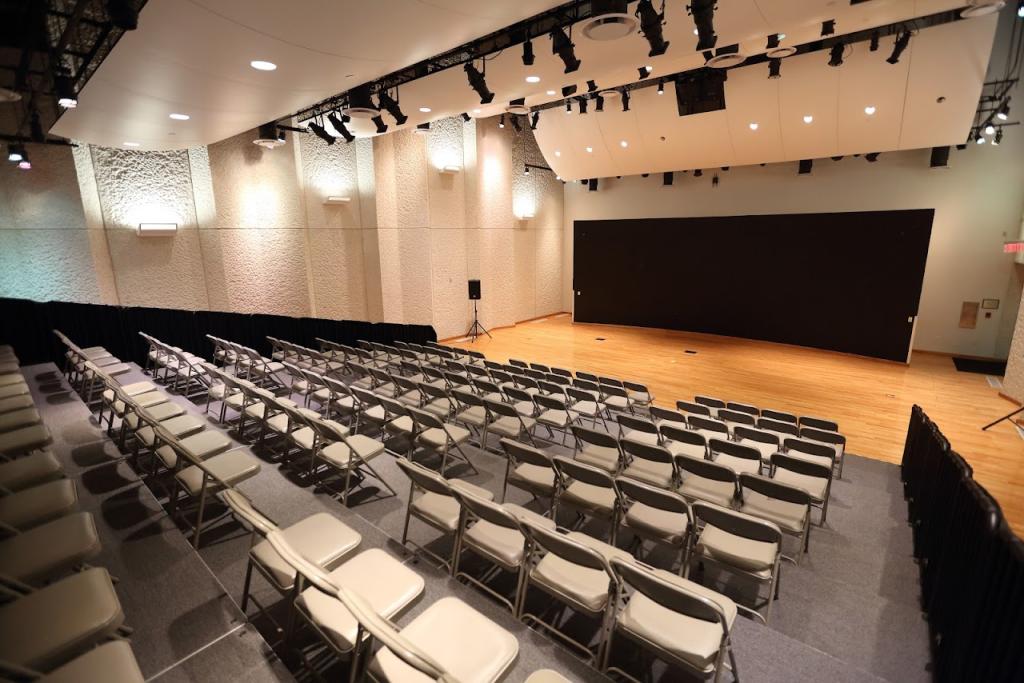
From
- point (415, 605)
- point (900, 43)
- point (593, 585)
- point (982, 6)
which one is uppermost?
point (900, 43)

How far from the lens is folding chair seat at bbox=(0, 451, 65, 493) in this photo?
2.88 m

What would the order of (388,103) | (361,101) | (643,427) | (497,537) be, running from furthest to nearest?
1. (388,103)
2. (361,101)
3. (643,427)
4. (497,537)

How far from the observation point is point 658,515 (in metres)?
3.04

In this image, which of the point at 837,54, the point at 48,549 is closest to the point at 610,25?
the point at 48,549

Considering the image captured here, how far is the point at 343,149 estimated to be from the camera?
397 inches

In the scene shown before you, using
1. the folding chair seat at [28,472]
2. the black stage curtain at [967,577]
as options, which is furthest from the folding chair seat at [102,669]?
the black stage curtain at [967,577]

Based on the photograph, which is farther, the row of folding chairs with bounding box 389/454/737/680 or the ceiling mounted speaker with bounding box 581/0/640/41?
the ceiling mounted speaker with bounding box 581/0/640/41

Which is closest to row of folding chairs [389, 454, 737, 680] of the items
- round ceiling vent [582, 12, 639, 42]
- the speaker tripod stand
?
round ceiling vent [582, 12, 639, 42]

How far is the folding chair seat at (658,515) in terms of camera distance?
9.18 ft

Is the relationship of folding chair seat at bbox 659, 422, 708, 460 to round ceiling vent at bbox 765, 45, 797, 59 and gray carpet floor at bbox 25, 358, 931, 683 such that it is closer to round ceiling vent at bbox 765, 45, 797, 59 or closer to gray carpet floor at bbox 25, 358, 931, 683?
gray carpet floor at bbox 25, 358, 931, 683

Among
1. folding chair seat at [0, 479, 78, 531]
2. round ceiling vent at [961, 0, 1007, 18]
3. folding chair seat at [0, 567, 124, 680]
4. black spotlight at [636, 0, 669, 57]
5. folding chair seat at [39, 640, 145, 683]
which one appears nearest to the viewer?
folding chair seat at [39, 640, 145, 683]

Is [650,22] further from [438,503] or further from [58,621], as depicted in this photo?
[58,621]

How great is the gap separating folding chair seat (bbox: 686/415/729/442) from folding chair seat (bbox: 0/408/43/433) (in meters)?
5.99

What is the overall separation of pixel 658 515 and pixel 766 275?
36.0ft
